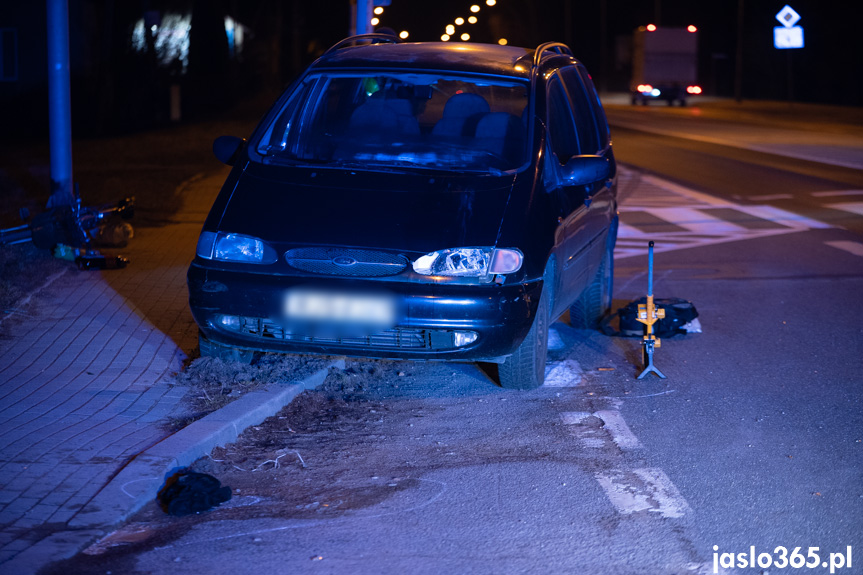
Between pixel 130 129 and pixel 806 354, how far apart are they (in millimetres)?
24995

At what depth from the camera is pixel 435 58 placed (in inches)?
271

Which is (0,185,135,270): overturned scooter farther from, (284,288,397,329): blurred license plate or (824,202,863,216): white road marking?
(824,202,863,216): white road marking

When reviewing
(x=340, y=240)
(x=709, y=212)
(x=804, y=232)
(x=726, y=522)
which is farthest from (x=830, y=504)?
(x=709, y=212)

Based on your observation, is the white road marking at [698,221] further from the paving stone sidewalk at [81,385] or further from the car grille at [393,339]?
the car grille at [393,339]

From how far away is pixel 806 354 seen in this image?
7.25m

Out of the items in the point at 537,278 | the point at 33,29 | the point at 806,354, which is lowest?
the point at 806,354

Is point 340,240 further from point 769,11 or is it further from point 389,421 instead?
point 769,11

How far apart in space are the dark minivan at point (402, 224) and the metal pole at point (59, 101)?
481 centimetres

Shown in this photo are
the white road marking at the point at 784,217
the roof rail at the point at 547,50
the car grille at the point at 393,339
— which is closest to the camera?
the car grille at the point at 393,339

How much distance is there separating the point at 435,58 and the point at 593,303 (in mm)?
2277

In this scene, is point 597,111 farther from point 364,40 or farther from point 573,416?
point 573,416

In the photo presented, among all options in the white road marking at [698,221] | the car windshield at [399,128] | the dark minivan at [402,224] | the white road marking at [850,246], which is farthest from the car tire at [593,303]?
the white road marking at [698,221]

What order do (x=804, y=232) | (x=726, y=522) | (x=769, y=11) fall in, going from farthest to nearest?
(x=769, y=11)
(x=804, y=232)
(x=726, y=522)

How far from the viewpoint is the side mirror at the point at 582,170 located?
6391mm
